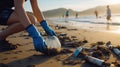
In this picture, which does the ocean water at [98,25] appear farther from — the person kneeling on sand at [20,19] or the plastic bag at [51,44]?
the plastic bag at [51,44]

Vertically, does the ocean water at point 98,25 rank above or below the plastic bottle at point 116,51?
below

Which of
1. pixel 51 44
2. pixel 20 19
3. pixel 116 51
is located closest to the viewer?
pixel 20 19

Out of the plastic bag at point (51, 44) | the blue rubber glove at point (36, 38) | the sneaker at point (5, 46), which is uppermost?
the blue rubber glove at point (36, 38)

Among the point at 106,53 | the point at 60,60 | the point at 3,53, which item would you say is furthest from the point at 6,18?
the point at 106,53

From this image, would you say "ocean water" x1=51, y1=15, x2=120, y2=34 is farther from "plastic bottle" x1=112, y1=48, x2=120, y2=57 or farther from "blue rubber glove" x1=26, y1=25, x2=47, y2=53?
"blue rubber glove" x1=26, y1=25, x2=47, y2=53

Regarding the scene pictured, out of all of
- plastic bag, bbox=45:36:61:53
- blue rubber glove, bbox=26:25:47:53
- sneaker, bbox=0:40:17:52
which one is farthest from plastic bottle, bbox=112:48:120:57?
sneaker, bbox=0:40:17:52

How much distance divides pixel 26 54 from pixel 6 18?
0.83m

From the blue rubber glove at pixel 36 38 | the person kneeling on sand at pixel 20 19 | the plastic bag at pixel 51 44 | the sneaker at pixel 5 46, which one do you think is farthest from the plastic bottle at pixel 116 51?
the sneaker at pixel 5 46

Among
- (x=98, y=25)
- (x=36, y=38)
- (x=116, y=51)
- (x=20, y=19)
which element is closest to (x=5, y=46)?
(x=20, y=19)

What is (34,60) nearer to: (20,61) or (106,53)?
(20,61)

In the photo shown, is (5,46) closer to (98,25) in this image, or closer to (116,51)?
(116,51)

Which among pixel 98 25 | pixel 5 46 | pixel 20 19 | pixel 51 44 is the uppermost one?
pixel 20 19

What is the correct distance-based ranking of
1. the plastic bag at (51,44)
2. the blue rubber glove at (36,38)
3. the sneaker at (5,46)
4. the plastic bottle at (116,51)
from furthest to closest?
the sneaker at (5,46) → the plastic bottle at (116,51) → the plastic bag at (51,44) → the blue rubber glove at (36,38)

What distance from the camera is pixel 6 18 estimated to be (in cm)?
454
